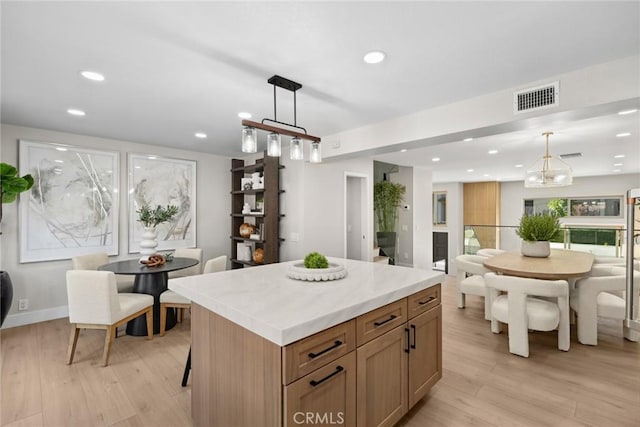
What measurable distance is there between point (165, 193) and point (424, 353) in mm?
4242

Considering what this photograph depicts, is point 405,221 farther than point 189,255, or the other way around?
point 405,221

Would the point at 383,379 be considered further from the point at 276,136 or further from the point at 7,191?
the point at 7,191

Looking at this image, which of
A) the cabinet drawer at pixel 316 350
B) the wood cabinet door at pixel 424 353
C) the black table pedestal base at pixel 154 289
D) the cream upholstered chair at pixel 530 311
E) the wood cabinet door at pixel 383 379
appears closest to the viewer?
the cabinet drawer at pixel 316 350

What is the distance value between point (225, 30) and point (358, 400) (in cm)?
210

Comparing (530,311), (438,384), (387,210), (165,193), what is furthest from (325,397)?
(387,210)

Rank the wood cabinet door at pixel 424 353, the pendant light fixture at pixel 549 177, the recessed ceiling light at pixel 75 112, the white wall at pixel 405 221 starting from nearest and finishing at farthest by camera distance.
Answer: the wood cabinet door at pixel 424 353
the recessed ceiling light at pixel 75 112
the pendant light fixture at pixel 549 177
the white wall at pixel 405 221

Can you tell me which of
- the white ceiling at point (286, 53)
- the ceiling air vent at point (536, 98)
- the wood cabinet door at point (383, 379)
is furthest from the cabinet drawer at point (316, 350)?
the ceiling air vent at point (536, 98)

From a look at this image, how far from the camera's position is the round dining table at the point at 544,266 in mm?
2967

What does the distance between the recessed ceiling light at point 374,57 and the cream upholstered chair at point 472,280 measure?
3.19m

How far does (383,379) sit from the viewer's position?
5.53ft

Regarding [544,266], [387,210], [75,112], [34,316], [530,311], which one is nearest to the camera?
[530,311]

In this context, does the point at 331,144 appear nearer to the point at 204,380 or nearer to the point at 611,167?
the point at 204,380

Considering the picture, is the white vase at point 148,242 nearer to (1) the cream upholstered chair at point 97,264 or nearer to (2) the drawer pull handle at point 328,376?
(1) the cream upholstered chair at point 97,264

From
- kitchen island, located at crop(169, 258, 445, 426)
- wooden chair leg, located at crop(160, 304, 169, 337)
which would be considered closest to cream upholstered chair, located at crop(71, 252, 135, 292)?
wooden chair leg, located at crop(160, 304, 169, 337)
